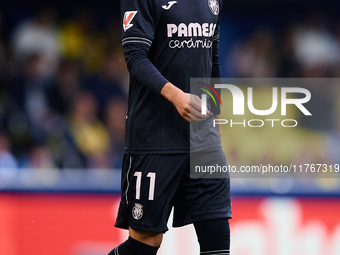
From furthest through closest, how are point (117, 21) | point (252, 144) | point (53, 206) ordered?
point (117, 21)
point (252, 144)
point (53, 206)

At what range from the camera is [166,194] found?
2297mm

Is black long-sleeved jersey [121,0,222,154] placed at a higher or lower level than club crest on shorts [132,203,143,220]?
higher

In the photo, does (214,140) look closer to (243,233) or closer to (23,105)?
(243,233)

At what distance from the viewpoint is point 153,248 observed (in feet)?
7.58

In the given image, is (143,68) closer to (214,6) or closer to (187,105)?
(187,105)

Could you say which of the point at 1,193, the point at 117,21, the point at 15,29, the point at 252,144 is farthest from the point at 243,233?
the point at 15,29

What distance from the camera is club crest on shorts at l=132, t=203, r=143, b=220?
229 cm

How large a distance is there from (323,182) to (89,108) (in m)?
2.27

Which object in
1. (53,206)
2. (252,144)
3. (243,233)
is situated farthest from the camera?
(252,144)

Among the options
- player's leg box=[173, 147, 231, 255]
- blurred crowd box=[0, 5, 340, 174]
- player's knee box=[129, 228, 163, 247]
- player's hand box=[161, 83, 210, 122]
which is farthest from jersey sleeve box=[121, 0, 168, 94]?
blurred crowd box=[0, 5, 340, 174]

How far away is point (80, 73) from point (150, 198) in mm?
3054

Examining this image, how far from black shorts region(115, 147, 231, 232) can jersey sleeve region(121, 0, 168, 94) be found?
37 cm

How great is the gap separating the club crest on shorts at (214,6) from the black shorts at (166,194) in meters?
0.65

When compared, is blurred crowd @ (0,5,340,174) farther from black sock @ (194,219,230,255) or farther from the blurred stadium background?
black sock @ (194,219,230,255)
